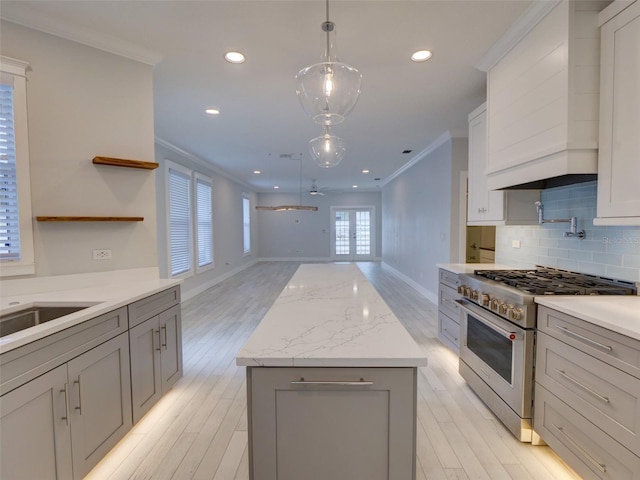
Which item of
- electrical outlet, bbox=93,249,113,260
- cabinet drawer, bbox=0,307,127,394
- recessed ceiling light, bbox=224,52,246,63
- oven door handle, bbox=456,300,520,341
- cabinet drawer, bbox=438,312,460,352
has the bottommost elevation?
cabinet drawer, bbox=438,312,460,352

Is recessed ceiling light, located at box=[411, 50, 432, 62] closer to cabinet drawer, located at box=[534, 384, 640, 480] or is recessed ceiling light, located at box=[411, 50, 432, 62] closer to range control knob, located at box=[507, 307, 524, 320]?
range control knob, located at box=[507, 307, 524, 320]

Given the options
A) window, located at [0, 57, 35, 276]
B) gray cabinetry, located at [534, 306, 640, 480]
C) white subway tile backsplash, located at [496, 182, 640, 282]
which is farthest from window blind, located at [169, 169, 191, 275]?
gray cabinetry, located at [534, 306, 640, 480]

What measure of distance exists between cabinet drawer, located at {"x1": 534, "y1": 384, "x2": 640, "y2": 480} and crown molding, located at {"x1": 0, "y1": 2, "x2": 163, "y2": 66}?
3.73 metres

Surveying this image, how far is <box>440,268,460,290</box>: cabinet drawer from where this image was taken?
306cm

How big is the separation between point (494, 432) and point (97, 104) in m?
3.79

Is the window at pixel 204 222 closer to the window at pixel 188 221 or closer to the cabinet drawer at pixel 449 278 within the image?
the window at pixel 188 221

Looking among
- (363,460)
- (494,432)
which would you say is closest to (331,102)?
(363,460)

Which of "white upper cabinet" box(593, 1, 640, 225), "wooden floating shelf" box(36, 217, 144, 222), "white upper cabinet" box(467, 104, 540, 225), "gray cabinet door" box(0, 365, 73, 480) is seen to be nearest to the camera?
"gray cabinet door" box(0, 365, 73, 480)

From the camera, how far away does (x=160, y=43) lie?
95.3 inches

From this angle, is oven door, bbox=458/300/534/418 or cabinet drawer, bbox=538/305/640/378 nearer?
cabinet drawer, bbox=538/305/640/378

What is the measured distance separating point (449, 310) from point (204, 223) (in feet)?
17.4

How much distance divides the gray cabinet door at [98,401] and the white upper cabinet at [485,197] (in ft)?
10.4

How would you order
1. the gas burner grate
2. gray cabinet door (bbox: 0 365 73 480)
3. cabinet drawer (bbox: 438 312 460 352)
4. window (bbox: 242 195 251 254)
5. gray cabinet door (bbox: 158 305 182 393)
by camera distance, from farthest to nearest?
window (bbox: 242 195 251 254)
cabinet drawer (bbox: 438 312 460 352)
gray cabinet door (bbox: 158 305 182 393)
the gas burner grate
gray cabinet door (bbox: 0 365 73 480)

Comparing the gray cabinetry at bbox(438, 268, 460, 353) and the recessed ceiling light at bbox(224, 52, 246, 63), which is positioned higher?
the recessed ceiling light at bbox(224, 52, 246, 63)
